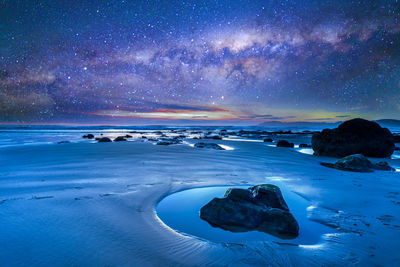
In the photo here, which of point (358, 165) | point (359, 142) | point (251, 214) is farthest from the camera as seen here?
point (359, 142)

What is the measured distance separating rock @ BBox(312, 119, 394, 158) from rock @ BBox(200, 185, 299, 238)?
7444mm

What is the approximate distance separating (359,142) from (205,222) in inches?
358

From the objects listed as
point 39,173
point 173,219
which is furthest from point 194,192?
point 39,173

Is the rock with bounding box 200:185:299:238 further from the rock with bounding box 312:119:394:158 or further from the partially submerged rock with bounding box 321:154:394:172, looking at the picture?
the rock with bounding box 312:119:394:158

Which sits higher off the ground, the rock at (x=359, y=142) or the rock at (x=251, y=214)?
the rock at (x=359, y=142)

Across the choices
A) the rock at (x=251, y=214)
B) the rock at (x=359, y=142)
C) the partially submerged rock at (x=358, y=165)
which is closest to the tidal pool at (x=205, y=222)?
the rock at (x=251, y=214)

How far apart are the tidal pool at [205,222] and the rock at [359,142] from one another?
6487mm

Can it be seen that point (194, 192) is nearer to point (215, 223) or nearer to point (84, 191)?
point (215, 223)

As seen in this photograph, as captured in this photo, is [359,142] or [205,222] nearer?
[205,222]

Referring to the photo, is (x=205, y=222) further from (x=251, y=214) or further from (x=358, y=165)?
(x=358, y=165)

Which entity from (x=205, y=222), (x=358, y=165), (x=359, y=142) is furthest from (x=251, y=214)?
(x=359, y=142)

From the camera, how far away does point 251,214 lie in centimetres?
216

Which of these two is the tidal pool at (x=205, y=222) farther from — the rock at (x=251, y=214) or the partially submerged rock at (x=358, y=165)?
the partially submerged rock at (x=358, y=165)

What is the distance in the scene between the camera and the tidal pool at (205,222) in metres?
1.90
